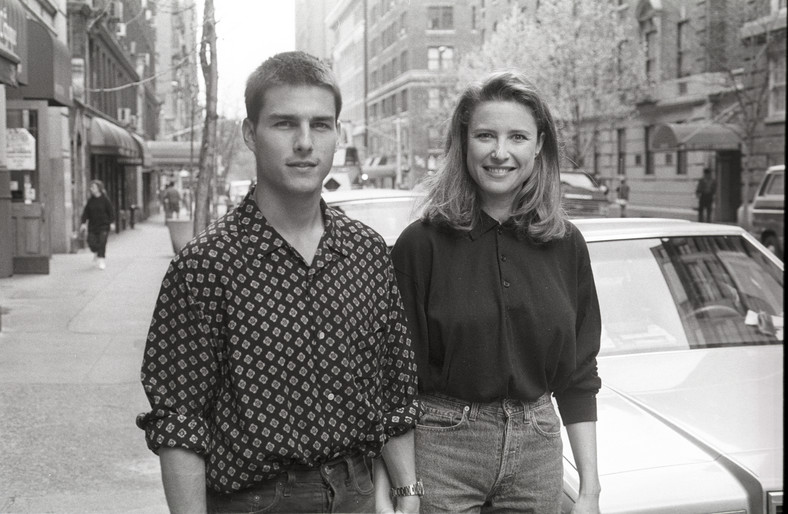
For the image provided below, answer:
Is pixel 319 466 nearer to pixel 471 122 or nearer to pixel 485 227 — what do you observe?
pixel 485 227

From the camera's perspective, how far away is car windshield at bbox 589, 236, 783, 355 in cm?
430

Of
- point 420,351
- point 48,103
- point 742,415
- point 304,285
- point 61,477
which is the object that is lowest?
point 61,477

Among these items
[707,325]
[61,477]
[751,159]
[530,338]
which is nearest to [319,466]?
[530,338]

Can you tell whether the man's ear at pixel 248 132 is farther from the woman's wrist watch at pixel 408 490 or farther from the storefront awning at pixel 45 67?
the storefront awning at pixel 45 67

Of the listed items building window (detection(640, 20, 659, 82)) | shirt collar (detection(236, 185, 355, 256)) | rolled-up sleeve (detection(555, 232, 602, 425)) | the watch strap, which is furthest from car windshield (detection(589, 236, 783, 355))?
building window (detection(640, 20, 659, 82))

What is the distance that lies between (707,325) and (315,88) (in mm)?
2657

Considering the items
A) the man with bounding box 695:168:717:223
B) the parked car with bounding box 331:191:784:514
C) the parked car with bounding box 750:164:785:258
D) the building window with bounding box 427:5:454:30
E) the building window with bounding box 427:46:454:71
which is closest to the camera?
the parked car with bounding box 331:191:784:514

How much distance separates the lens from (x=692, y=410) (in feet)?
11.3

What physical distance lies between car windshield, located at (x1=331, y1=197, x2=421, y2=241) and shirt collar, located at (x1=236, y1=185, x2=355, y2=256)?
5.27 metres

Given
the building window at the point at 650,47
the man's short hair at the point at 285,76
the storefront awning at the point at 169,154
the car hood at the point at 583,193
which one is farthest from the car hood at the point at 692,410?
the storefront awning at the point at 169,154

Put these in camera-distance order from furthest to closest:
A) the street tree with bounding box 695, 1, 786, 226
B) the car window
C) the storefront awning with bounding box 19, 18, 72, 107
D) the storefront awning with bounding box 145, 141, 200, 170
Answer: the storefront awning with bounding box 145, 141, 200, 170, the street tree with bounding box 695, 1, 786, 226, the car window, the storefront awning with bounding box 19, 18, 72, 107

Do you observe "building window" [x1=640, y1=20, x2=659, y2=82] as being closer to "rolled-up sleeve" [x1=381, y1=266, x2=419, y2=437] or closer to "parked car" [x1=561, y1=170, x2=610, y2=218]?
"parked car" [x1=561, y1=170, x2=610, y2=218]

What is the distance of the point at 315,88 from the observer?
2.33 m

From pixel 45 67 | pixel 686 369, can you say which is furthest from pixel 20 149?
pixel 686 369
